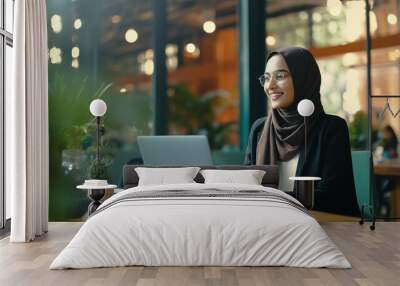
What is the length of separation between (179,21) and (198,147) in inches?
61.8

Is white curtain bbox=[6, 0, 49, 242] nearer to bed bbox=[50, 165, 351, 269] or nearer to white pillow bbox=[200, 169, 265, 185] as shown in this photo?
bed bbox=[50, 165, 351, 269]

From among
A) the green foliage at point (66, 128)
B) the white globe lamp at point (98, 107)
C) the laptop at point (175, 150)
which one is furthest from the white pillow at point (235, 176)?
the green foliage at point (66, 128)

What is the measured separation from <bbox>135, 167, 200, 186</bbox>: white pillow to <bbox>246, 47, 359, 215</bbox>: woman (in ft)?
3.23

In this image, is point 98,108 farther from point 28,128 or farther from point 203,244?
point 203,244

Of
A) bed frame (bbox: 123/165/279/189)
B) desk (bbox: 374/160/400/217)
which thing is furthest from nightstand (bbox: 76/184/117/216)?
desk (bbox: 374/160/400/217)

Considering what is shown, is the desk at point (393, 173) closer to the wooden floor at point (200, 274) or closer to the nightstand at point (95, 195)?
the wooden floor at point (200, 274)

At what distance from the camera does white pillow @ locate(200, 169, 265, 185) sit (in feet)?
20.2

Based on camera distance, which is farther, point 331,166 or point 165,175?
point 331,166

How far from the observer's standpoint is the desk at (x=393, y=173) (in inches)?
270

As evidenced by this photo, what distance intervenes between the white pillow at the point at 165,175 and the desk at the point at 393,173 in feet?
7.44

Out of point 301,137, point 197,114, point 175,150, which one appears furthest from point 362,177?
point 175,150

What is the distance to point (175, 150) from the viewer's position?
22.6ft

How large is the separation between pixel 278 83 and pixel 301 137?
2.30 ft

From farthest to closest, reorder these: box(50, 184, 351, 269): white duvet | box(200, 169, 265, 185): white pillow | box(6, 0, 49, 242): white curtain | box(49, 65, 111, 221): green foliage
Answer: box(49, 65, 111, 221): green foliage, box(200, 169, 265, 185): white pillow, box(6, 0, 49, 242): white curtain, box(50, 184, 351, 269): white duvet
